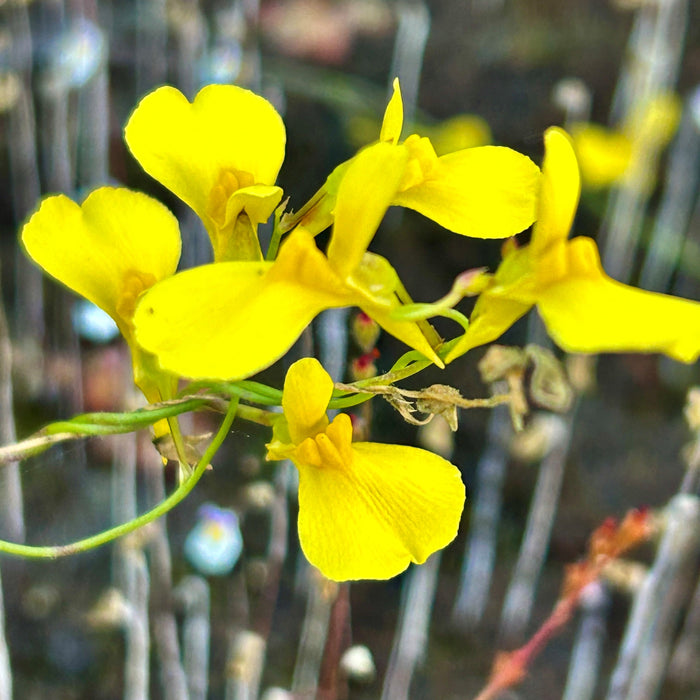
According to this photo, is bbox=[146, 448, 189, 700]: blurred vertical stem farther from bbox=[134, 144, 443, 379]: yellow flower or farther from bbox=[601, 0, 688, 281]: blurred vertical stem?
bbox=[601, 0, 688, 281]: blurred vertical stem

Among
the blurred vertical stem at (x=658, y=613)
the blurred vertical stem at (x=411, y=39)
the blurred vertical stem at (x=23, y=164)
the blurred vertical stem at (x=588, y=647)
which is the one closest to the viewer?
the blurred vertical stem at (x=658, y=613)

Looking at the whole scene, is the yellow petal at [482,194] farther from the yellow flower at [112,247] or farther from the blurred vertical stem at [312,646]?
the blurred vertical stem at [312,646]

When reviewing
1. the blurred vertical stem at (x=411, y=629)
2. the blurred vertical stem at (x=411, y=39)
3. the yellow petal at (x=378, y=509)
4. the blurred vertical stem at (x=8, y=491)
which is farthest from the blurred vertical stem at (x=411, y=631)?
the blurred vertical stem at (x=411, y=39)

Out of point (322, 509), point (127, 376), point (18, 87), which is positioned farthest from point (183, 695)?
point (18, 87)

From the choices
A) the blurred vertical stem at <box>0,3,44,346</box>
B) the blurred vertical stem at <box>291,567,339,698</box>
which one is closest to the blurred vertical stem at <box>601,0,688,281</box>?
the blurred vertical stem at <box>291,567,339,698</box>

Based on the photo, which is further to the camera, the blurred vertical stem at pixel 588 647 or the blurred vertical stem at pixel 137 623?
the blurred vertical stem at pixel 588 647

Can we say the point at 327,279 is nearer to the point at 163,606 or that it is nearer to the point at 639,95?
the point at 163,606

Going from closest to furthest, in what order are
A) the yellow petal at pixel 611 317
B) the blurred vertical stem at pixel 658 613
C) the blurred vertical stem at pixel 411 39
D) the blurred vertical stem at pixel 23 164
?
1. the yellow petal at pixel 611 317
2. the blurred vertical stem at pixel 658 613
3. the blurred vertical stem at pixel 23 164
4. the blurred vertical stem at pixel 411 39

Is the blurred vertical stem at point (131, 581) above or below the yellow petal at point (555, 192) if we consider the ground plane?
below
